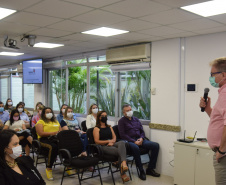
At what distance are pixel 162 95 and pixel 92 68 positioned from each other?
8.49ft

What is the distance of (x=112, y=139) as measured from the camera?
210 inches

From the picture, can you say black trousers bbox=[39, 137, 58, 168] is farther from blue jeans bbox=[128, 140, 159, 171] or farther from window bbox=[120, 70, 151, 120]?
window bbox=[120, 70, 151, 120]

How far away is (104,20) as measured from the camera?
12.9 ft

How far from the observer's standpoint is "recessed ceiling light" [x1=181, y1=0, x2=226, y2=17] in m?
3.18

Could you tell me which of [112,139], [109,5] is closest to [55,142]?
[112,139]

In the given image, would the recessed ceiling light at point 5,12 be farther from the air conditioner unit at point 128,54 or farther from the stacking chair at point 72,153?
the air conditioner unit at point 128,54

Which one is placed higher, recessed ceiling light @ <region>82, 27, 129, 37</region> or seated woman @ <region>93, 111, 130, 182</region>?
recessed ceiling light @ <region>82, 27, 129, 37</region>

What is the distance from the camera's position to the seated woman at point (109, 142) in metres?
4.86

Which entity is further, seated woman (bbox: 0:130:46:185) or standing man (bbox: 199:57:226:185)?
seated woman (bbox: 0:130:46:185)

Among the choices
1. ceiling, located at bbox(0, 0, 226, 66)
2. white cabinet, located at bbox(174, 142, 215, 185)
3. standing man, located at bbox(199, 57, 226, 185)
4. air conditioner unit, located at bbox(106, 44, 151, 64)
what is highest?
ceiling, located at bbox(0, 0, 226, 66)

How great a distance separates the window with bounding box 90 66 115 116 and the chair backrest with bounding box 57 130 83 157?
2.13 m

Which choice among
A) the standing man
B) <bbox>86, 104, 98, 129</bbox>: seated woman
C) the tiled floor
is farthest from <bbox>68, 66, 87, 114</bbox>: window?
the standing man

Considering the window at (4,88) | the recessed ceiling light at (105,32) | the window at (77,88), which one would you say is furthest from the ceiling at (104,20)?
the window at (4,88)

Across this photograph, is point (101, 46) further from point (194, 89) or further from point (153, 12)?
point (153, 12)
